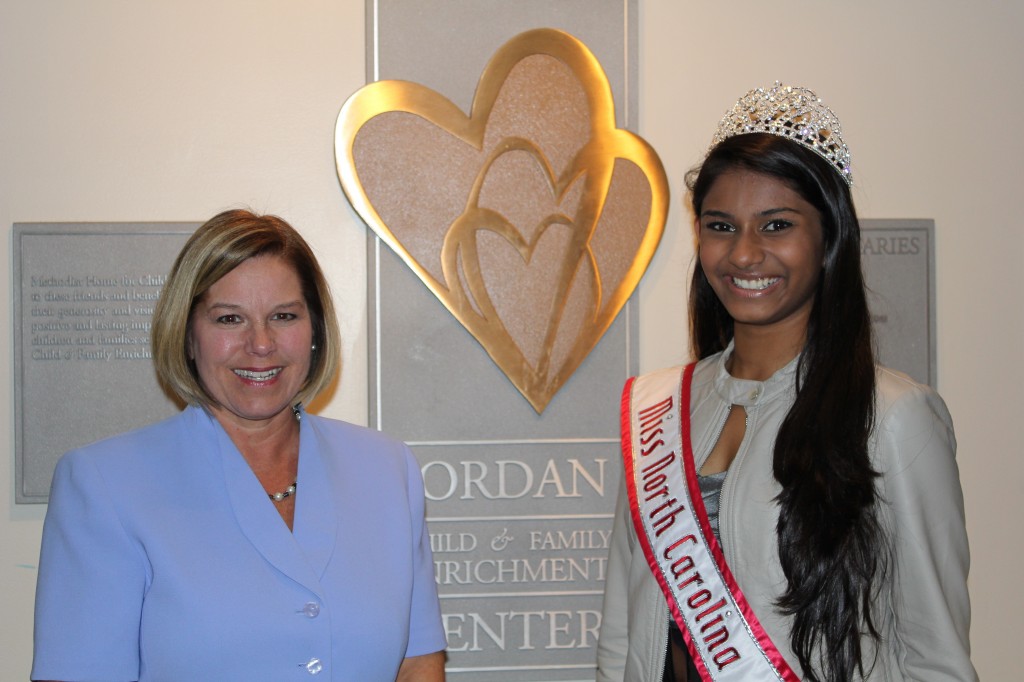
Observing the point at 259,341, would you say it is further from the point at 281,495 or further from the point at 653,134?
the point at 653,134

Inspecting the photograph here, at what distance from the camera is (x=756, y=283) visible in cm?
139

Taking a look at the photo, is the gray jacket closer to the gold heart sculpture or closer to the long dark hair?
the long dark hair

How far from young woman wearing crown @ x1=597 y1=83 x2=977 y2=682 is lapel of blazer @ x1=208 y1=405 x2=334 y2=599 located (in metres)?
0.48

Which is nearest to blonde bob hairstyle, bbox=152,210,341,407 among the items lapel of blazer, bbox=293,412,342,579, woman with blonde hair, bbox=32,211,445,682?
woman with blonde hair, bbox=32,211,445,682

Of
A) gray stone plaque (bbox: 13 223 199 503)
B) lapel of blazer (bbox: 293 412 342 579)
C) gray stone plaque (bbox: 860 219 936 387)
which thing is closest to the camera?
lapel of blazer (bbox: 293 412 342 579)

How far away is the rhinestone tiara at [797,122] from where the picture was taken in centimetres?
138

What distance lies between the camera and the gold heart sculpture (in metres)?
2.22

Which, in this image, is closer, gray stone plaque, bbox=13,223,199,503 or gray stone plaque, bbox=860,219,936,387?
gray stone plaque, bbox=13,223,199,503

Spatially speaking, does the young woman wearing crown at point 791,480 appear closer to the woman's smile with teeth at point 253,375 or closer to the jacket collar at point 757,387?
the jacket collar at point 757,387

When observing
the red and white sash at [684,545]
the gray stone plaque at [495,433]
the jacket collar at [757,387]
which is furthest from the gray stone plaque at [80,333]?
the jacket collar at [757,387]

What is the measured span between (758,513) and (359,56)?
1.38 metres

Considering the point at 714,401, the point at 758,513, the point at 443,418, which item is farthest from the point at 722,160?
the point at 443,418

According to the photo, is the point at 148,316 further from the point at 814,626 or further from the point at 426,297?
the point at 814,626

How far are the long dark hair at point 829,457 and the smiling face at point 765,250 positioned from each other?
15 millimetres
